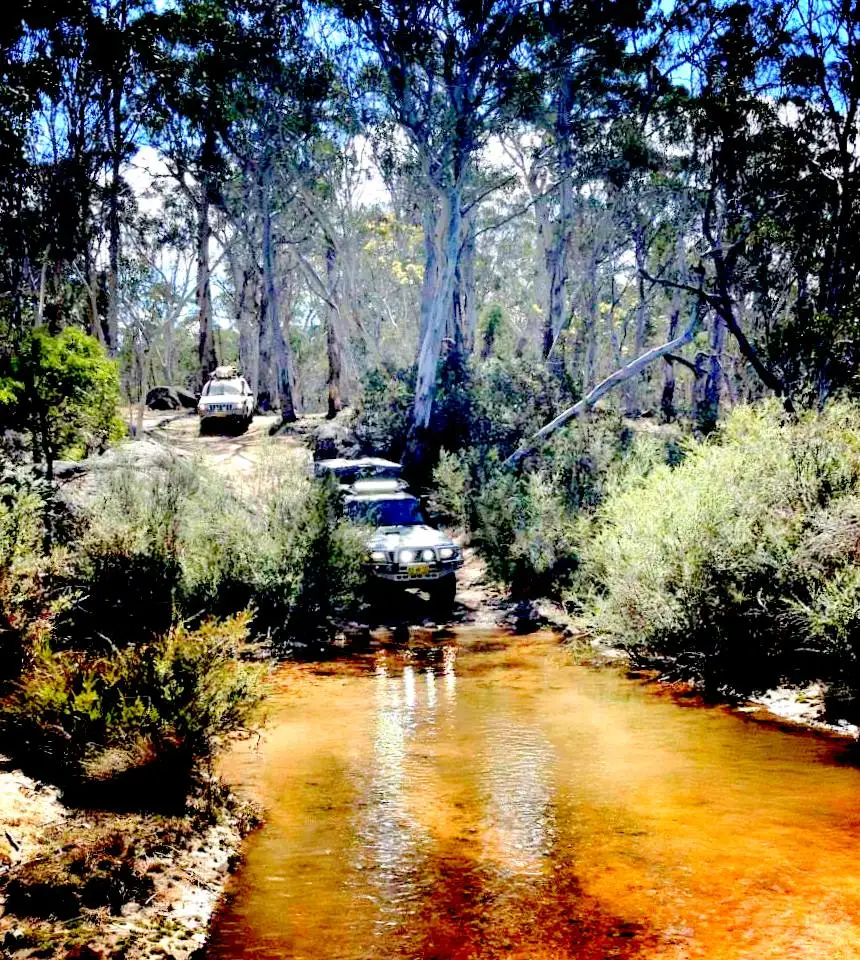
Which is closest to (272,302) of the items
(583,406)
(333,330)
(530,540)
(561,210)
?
(333,330)

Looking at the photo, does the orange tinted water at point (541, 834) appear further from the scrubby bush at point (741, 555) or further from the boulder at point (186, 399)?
the boulder at point (186, 399)

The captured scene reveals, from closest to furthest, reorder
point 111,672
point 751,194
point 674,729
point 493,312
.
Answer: point 111,672 → point 674,729 → point 751,194 → point 493,312

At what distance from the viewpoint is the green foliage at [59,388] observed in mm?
12938

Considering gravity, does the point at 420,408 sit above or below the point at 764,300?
below

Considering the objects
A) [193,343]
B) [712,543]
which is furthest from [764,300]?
[193,343]

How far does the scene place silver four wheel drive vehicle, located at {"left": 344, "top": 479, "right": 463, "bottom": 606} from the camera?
13.8 m

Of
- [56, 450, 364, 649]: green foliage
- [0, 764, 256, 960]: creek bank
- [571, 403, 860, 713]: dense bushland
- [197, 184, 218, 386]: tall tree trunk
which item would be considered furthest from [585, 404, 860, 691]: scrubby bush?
[197, 184, 218, 386]: tall tree trunk

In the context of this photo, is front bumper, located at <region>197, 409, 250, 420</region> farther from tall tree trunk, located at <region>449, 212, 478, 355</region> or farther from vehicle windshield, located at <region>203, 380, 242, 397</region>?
tall tree trunk, located at <region>449, 212, 478, 355</region>

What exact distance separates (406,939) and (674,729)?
4543 millimetres

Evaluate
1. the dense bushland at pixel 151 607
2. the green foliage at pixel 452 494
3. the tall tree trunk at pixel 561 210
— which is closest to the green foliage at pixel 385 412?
the green foliage at pixel 452 494

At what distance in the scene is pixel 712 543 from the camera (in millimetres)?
9492

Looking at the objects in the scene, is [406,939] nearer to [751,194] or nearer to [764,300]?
[751,194]

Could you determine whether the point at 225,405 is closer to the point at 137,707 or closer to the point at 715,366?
the point at 715,366

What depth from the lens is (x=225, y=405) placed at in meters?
27.3
